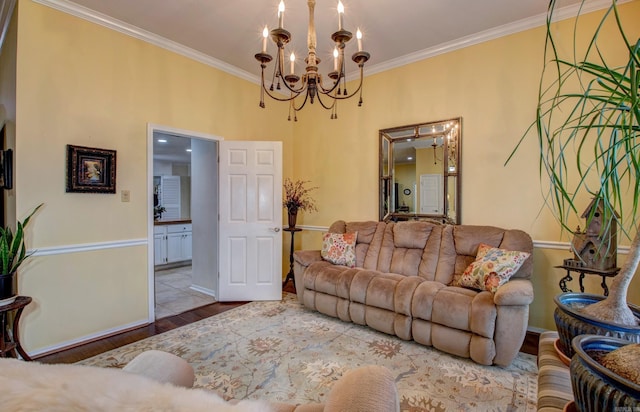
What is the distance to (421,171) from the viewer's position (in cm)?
364

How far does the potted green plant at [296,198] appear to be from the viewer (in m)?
4.27

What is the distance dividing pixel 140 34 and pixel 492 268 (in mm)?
4158

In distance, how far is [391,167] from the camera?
3.88 metres

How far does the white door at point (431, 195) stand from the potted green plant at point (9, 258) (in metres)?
3.78

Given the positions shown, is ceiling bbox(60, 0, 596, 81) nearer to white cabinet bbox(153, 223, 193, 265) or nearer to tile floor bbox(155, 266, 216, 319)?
tile floor bbox(155, 266, 216, 319)

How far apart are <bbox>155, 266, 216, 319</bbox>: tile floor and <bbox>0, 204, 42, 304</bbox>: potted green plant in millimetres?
1425

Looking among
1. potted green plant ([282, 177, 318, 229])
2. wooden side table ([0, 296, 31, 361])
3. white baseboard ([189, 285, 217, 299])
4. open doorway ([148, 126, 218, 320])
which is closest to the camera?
wooden side table ([0, 296, 31, 361])

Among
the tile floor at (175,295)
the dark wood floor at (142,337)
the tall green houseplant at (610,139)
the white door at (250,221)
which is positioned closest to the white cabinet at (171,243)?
the tile floor at (175,295)

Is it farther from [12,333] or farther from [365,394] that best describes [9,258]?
[365,394]

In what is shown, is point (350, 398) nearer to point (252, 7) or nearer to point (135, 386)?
point (135, 386)

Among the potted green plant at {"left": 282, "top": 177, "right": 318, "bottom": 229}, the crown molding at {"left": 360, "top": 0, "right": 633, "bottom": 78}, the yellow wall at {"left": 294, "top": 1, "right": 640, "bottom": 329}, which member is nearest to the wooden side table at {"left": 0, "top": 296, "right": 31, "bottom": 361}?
the potted green plant at {"left": 282, "top": 177, "right": 318, "bottom": 229}

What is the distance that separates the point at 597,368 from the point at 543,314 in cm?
278

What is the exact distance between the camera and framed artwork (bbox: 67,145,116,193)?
2.71 metres

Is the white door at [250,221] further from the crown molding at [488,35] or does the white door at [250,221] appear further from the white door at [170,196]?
the white door at [170,196]
